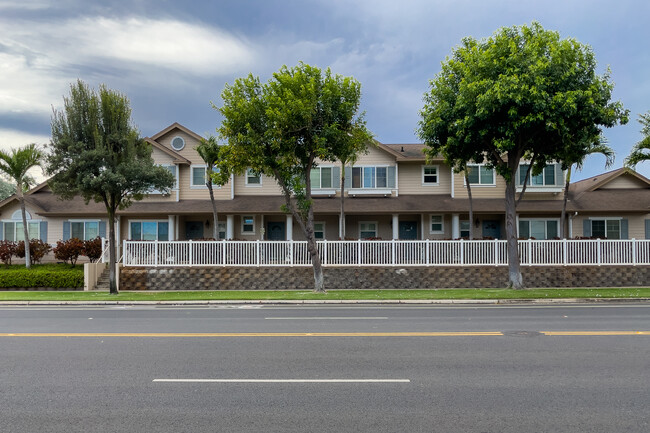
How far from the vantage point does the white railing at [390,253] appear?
23.3m

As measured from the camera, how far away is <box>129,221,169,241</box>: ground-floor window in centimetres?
3097

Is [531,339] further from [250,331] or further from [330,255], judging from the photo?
[330,255]

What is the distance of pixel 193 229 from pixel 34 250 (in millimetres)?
8635

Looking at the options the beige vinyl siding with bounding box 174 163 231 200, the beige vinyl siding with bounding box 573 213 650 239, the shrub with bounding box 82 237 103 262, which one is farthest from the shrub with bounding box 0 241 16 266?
the beige vinyl siding with bounding box 573 213 650 239

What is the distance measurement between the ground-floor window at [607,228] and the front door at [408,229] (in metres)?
9.98

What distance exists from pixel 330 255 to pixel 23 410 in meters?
18.3

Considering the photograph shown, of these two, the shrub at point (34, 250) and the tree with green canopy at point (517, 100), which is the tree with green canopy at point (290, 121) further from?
the shrub at point (34, 250)

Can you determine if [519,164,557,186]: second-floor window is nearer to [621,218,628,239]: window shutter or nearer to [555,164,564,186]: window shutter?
[555,164,564,186]: window shutter

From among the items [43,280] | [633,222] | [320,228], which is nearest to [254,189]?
[320,228]

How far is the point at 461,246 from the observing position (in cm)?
2336

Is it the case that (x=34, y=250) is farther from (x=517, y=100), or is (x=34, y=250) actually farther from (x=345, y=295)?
(x=517, y=100)

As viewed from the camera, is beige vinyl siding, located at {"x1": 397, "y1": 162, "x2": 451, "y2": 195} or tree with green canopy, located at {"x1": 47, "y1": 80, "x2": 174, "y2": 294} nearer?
tree with green canopy, located at {"x1": 47, "y1": 80, "x2": 174, "y2": 294}

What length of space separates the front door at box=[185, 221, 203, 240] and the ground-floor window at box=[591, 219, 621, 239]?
75.3ft

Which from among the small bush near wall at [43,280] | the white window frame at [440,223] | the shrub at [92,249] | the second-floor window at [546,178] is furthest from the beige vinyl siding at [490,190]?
the small bush near wall at [43,280]
